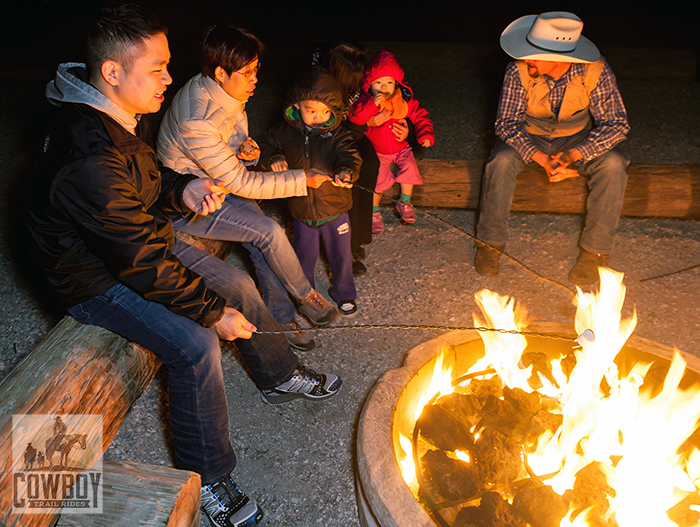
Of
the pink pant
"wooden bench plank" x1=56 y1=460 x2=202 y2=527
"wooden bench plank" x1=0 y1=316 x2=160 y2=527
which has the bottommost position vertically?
"wooden bench plank" x1=56 y1=460 x2=202 y2=527

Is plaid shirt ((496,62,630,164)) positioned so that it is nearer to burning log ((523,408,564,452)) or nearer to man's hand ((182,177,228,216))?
burning log ((523,408,564,452))

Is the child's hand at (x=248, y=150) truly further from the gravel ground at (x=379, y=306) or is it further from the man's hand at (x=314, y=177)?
the gravel ground at (x=379, y=306)

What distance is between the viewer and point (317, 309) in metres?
3.57

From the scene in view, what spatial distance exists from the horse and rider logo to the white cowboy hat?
361 cm

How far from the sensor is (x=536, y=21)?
3.73 meters

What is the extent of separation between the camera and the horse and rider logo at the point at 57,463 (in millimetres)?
1929

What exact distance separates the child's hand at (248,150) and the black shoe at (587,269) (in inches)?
103

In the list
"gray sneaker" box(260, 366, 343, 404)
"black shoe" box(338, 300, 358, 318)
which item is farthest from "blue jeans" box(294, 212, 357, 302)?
"gray sneaker" box(260, 366, 343, 404)

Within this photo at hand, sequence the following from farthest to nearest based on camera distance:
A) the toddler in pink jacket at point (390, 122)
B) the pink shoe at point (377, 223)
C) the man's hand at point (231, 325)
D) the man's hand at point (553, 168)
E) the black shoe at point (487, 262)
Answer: the pink shoe at point (377, 223), the black shoe at point (487, 262), the man's hand at point (553, 168), the toddler in pink jacket at point (390, 122), the man's hand at point (231, 325)

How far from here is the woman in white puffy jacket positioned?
289 cm

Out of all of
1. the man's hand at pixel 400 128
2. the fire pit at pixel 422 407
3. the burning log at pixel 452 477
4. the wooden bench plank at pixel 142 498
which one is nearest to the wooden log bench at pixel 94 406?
the wooden bench plank at pixel 142 498

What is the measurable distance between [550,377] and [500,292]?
1.28 meters

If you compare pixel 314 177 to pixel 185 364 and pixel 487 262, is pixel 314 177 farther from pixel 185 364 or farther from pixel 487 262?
pixel 487 262

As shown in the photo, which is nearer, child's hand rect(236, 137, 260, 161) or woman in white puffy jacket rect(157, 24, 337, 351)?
woman in white puffy jacket rect(157, 24, 337, 351)
